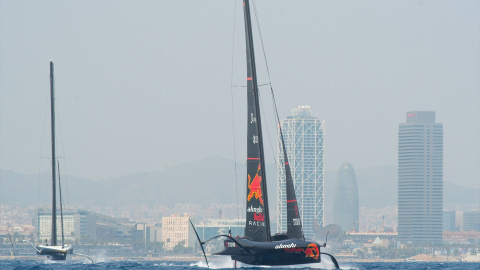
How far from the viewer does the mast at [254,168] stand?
62.1m

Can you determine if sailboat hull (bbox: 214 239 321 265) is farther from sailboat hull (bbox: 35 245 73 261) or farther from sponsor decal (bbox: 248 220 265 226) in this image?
sailboat hull (bbox: 35 245 73 261)

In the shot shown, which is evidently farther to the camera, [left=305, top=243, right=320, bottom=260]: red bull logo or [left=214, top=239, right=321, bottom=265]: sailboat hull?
[left=305, top=243, right=320, bottom=260]: red bull logo

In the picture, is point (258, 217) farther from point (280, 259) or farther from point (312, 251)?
point (312, 251)

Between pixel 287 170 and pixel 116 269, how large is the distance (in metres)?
18.7

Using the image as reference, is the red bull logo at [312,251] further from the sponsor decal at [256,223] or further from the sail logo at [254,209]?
the sail logo at [254,209]

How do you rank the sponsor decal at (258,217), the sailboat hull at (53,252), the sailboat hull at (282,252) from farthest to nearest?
1. the sailboat hull at (53,252)
2. the sponsor decal at (258,217)
3. the sailboat hull at (282,252)

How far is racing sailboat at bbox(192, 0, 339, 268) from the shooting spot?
60.8 meters

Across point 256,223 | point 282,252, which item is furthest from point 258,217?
point 282,252

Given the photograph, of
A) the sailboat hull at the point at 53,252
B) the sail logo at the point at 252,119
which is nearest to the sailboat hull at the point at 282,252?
the sail logo at the point at 252,119

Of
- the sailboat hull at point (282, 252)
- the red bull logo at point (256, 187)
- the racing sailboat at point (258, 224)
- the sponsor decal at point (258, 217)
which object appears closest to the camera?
the sailboat hull at point (282, 252)

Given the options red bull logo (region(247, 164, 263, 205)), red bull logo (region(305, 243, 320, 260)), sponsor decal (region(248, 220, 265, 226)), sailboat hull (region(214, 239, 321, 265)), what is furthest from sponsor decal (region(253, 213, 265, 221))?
red bull logo (region(305, 243, 320, 260))

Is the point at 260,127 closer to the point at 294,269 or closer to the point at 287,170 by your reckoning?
the point at 287,170

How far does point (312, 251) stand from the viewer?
60875mm

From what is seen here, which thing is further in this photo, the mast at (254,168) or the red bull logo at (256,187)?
the red bull logo at (256,187)
